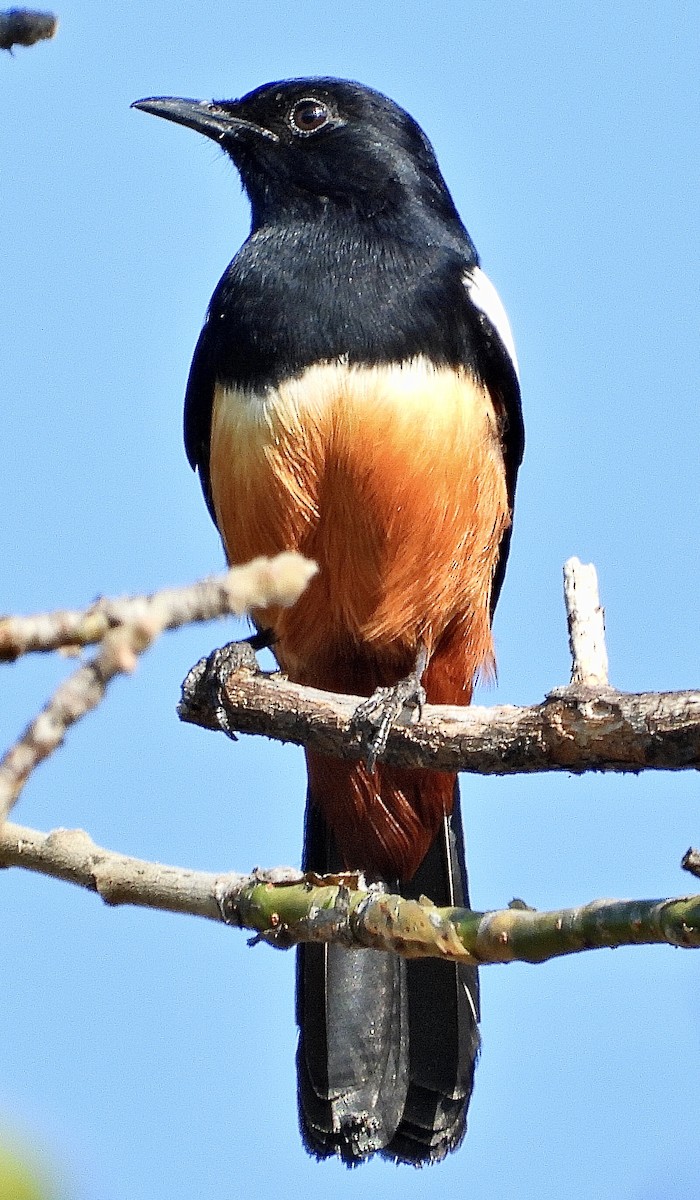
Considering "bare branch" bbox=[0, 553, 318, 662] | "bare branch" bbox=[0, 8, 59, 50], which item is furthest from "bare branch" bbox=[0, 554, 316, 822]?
"bare branch" bbox=[0, 8, 59, 50]

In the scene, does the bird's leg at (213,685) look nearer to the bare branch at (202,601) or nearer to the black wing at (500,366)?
the black wing at (500,366)

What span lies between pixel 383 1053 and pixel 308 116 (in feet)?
13.4

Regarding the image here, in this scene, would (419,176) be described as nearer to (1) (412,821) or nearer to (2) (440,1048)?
(1) (412,821)

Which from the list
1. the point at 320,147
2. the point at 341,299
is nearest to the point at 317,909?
the point at 341,299

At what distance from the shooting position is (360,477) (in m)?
5.77

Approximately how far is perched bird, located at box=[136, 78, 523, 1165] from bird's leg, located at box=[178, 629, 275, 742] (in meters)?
0.52

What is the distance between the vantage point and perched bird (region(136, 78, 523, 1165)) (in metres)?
5.79

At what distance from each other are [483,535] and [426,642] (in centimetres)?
50

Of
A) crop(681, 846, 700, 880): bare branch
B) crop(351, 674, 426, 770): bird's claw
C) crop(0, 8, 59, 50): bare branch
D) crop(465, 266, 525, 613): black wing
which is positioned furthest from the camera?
crop(465, 266, 525, 613): black wing

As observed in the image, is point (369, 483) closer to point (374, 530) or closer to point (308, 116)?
point (374, 530)

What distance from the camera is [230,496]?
19.6 ft

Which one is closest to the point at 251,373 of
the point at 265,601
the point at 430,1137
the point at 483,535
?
the point at 483,535

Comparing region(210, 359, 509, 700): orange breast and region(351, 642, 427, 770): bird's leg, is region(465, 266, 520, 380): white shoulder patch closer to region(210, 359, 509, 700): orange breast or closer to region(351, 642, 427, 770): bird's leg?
region(210, 359, 509, 700): orange breast

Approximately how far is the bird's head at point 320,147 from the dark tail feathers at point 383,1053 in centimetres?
305
